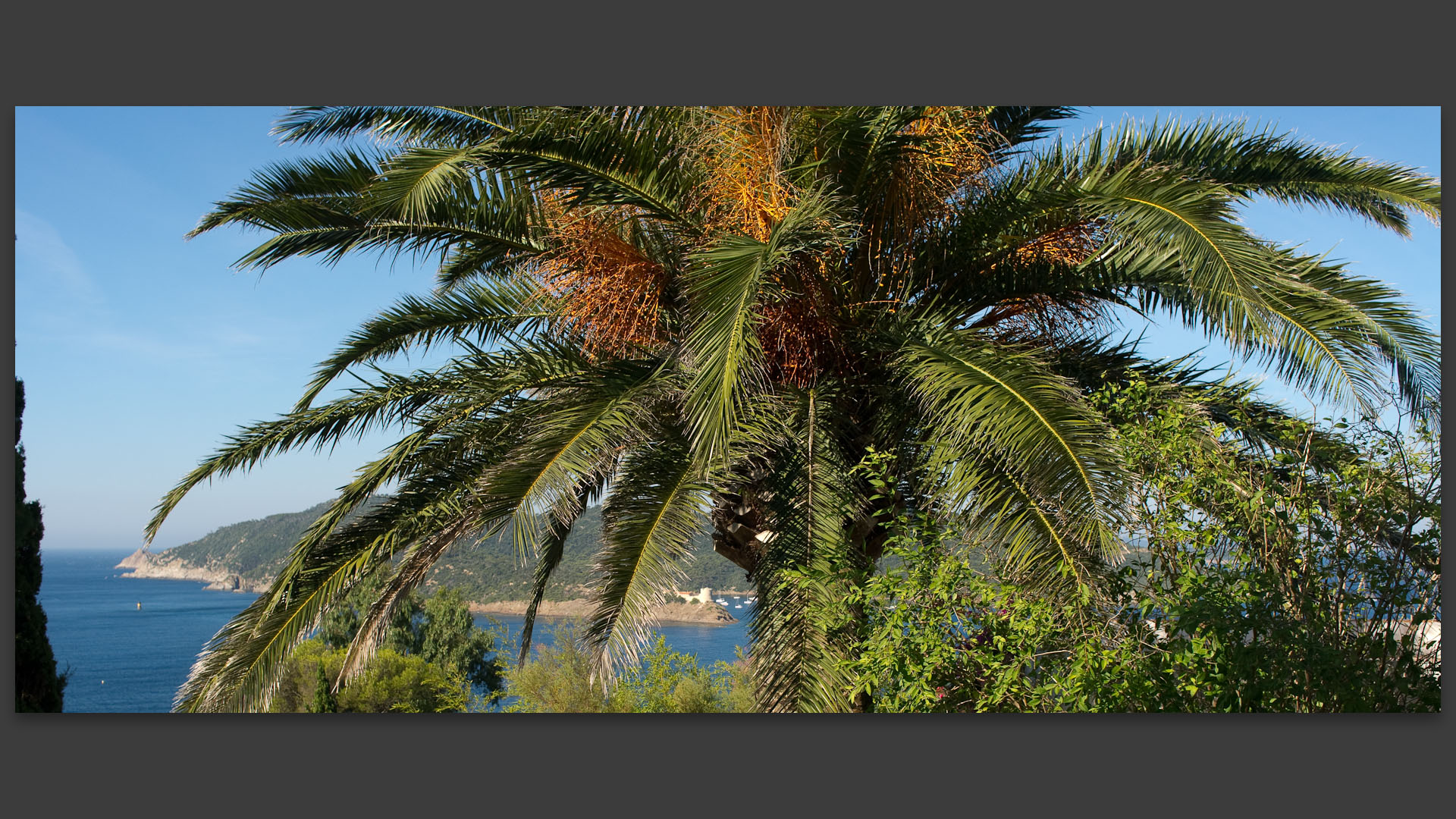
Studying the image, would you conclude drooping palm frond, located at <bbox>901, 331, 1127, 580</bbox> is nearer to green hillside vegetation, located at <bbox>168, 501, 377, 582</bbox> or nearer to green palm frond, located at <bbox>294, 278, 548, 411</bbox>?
green palm frond, located at <bbox>294, 278, 548, 411</bbox>

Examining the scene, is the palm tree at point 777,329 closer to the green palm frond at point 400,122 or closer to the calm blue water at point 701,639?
the green palm frond at point 400,122

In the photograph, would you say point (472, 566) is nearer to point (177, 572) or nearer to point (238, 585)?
point (238, 585)

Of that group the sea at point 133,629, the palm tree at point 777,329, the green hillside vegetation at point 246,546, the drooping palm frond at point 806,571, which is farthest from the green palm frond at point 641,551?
the green hillside vegetation at point 246,546

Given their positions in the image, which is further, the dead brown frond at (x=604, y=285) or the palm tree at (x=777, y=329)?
the dead brown frond at (x=604, y=285)

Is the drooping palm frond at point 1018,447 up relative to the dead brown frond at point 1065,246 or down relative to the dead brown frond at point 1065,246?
down

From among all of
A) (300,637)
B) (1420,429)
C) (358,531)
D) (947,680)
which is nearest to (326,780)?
(300,637)

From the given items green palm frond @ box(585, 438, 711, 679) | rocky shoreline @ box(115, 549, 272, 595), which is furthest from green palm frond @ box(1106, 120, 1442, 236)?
rocky shoreline @ box(115, 549, 272, 595)

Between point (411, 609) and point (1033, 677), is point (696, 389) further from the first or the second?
point (411, 609)
